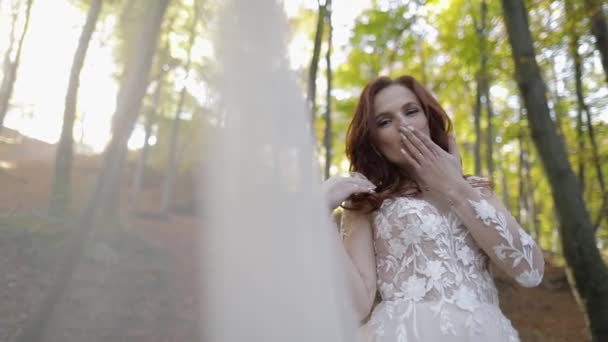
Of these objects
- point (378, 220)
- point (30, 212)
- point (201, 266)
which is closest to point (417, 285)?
point (378, 220)

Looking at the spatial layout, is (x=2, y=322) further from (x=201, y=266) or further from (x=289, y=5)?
(x=289, y=5)

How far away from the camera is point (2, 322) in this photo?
71cm

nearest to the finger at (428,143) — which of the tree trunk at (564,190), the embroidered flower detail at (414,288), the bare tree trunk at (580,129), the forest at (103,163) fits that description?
the embroidered flower detail at (414,288)

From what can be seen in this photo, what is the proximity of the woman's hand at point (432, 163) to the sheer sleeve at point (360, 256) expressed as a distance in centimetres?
25

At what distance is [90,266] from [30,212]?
0.14m

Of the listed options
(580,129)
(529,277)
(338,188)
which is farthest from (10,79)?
(580,129)

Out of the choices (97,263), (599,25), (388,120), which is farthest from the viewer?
(599,25)

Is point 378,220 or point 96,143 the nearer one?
point 96,143

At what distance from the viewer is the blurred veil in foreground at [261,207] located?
799 mm

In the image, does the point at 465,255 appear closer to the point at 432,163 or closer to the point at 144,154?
the point at 432,163

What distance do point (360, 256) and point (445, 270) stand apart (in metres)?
0.25

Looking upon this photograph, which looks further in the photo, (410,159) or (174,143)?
(410,159)

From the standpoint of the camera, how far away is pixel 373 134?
1.43 meters

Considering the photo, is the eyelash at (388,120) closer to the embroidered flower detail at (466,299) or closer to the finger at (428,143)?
the finger at (428,143)
